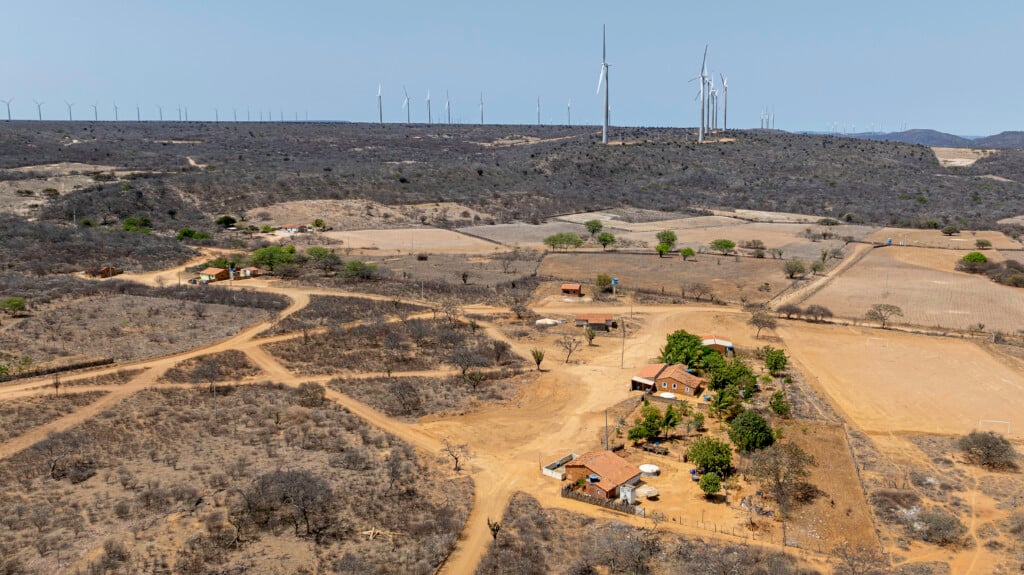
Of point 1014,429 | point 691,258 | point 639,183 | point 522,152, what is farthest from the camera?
point 522,152

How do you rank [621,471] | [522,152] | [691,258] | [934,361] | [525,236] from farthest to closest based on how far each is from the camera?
1. [522,152]
2. [525,236]
3. [691,258]
4. [934,361]
5. [621,471]

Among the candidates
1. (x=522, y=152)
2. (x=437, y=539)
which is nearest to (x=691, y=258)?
(x=437, y=539)

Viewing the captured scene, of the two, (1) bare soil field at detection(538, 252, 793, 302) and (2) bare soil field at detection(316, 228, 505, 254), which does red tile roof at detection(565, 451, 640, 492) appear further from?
(2) bare soil field at detection(316, 228, 505, 254)

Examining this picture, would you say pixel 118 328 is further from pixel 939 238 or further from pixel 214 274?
pixel 939 238

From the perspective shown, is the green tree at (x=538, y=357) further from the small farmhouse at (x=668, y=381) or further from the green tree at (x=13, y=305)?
the green tree at (x=13, y=305)

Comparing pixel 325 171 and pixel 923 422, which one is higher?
pixel 325 171

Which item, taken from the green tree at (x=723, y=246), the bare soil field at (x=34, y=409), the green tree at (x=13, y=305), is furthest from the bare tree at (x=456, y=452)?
the green tree at (x=723, y=246)

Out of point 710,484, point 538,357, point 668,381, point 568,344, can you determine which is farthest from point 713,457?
point 568,344

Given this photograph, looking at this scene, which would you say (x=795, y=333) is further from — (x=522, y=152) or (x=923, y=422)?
(x=522, y=152)
